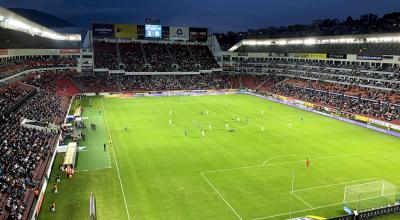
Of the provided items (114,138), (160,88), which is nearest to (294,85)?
(160,88)

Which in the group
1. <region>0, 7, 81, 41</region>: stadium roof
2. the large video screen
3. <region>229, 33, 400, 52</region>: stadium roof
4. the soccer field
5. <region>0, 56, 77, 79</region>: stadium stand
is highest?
the large video screen

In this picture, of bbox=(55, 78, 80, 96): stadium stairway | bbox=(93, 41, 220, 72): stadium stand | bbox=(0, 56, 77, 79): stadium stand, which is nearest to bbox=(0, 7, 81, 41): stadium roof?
bbox=(0, 56, 77, 79): stadium stand

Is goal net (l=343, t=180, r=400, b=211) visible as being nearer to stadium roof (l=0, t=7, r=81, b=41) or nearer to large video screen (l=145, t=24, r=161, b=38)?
stadium roof (l=0, t=7, r=81, b=41)

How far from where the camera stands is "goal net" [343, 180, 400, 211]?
2380 cm

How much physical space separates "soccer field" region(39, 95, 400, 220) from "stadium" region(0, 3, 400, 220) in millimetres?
161

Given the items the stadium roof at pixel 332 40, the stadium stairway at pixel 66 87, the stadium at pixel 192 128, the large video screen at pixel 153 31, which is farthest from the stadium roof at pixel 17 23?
the stadium roof at pixel 332 40

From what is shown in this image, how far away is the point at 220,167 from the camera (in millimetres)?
31922

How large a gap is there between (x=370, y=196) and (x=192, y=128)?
26.8m

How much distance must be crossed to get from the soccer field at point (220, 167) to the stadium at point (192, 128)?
0.53ft

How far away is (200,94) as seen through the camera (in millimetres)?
84875

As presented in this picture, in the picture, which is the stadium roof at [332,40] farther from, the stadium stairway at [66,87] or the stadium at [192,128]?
the stadium stairway at [66,87]

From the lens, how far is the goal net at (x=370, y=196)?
A: 2380 cm

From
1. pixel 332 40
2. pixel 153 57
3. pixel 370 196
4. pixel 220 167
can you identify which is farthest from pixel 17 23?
pixel 332 40

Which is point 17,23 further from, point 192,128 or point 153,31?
point 153,31
